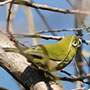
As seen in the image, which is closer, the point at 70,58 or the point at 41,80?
the point at 41,80

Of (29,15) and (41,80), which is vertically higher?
(29,15)

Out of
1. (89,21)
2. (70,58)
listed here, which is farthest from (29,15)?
(89,21)

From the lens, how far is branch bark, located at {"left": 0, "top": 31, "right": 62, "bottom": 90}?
1510 mm

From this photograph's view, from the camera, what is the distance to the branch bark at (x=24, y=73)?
1.51 m

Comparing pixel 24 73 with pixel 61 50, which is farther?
pixel 61 50

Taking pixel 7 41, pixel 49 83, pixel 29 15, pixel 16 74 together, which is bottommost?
pixel 49 83

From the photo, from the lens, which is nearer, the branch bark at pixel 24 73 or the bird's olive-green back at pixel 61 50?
the branch bark at pixel 24 73

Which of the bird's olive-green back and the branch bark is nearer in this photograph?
the branch bark

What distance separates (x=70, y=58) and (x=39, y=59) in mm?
357

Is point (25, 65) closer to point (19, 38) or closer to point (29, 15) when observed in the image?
point (19, 38)

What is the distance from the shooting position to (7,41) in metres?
1.79

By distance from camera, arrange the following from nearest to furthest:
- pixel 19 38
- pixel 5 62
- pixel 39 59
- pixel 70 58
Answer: pixel 19 38 → pixel 5 62 → pixel 39 59 → pixel 70 58

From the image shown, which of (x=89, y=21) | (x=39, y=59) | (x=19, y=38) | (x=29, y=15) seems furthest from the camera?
(x=29, y=15)

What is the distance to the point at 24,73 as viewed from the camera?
155cm
